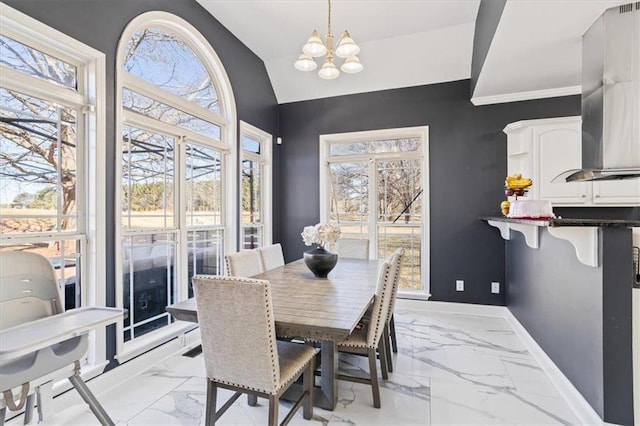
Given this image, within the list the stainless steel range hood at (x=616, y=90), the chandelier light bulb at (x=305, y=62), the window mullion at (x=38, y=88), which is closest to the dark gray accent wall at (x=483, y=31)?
the stainless steel range hood at (x=616, y=90)

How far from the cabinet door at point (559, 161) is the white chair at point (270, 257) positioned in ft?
9.02

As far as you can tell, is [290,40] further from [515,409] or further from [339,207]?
[515,409]

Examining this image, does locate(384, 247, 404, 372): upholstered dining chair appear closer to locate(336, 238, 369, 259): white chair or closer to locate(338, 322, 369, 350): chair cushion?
locate(338, 322, 369, 350): chair cushion

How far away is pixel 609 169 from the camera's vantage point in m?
2.29

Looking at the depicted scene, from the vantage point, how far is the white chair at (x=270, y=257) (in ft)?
10.1

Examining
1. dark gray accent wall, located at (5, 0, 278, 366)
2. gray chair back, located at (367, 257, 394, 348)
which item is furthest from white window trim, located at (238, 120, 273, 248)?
gray chair back, located at (367, 257, 394, 348)

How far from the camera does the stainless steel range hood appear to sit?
2209 millimetres

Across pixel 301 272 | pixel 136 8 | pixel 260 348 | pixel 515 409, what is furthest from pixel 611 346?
pixel 136 8

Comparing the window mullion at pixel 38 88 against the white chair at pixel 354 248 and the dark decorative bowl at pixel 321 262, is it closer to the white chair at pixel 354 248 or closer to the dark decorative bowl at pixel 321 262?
the dark decorative bowl at pixel 321 262

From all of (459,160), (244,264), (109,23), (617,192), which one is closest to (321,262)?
(244,264)

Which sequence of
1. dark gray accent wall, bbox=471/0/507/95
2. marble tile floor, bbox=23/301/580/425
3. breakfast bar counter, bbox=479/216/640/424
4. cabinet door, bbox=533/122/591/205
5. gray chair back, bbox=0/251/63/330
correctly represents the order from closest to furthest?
gray chair back, bbox=0/251/63/330
breakfast bar counter, bbox=479/216/640/424
marble tile floor, bbox=23/301/580/425
dark gray accent wall, bbox=471/0/507/95
cabinet door, bbox=533/122/591/205

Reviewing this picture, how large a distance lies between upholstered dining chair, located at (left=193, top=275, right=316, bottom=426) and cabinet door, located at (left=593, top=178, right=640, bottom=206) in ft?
11.1

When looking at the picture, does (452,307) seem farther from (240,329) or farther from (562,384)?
(240,329)

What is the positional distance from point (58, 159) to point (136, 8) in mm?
1349
